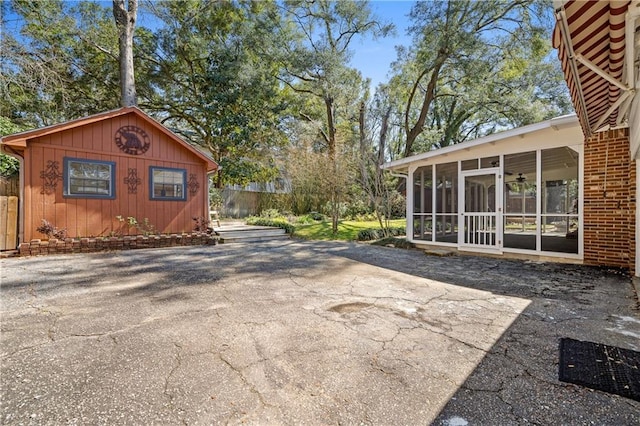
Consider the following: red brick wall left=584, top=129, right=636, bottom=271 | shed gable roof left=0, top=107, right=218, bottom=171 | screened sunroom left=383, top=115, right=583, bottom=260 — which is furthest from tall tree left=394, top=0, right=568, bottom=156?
shed gable roof left=0, top=107, right=218, bottom=171

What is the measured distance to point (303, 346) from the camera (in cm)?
256

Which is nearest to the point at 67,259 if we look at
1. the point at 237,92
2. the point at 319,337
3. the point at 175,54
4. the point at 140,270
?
the point at 140,270

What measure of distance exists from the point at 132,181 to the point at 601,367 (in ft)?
31.0

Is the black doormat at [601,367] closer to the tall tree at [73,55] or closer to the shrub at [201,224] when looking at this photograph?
the shrub at [201,224]

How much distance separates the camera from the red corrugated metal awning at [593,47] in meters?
Answer: 2.03

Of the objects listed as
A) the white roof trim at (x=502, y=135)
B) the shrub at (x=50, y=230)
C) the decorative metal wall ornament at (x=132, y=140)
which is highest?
A: the decorative metal wall ornament at (x=132, y=140)

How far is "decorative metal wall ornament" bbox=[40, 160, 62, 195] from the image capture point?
7.12m

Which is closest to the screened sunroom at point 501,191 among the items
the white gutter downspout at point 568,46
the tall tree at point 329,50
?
the white gutter downspout at point 568,46

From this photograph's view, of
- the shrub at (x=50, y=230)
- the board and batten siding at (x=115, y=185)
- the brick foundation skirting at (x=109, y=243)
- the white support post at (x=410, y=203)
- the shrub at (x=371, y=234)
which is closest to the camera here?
the brick foundation skirting at (x=109, y=243)

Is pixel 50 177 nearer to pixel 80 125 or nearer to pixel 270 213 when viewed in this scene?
pixel 80 125

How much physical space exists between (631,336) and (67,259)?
344 inches

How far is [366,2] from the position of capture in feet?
46.3

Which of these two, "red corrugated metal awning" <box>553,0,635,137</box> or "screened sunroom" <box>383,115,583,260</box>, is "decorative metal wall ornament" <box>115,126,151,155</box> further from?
"red corrugated metal awning" <box>553,0,635,137</box>

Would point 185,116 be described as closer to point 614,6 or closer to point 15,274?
point 15,274
